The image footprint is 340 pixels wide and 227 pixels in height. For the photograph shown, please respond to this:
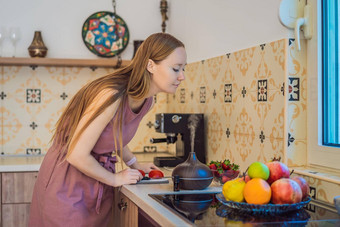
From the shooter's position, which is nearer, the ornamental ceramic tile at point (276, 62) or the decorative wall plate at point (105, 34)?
the ornamental ceramic tile at point (276, 62)

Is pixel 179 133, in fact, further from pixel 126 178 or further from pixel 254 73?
pixel 126 178

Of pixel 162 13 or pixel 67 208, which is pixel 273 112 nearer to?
pixel 67 208

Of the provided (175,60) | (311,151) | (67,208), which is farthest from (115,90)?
(311,151)

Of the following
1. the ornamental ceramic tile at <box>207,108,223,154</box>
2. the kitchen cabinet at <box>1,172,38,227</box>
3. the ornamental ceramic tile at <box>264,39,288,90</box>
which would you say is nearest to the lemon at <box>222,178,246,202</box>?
the ornamental ceramic tile at <box>264,39,288,90</box>

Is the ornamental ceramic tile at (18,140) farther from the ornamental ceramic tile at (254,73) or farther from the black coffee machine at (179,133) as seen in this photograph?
the ornamental ceramic tile at (254,73)

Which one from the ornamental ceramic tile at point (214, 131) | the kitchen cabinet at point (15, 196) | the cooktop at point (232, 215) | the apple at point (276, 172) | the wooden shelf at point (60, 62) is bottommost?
the kitchen cabinet at point (15, 196)

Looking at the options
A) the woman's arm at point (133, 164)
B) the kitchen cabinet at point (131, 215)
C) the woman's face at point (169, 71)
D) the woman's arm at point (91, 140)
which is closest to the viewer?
the kitchen cabinet at point (131, 215)

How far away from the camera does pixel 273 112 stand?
205 centimetres

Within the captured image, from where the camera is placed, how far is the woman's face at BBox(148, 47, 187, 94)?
192cm

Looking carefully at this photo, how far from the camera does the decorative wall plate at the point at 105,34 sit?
132 inches

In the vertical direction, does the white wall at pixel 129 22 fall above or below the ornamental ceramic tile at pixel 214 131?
above

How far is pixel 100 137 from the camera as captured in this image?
6.33ft

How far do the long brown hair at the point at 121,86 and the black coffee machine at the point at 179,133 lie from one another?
69 centimetres

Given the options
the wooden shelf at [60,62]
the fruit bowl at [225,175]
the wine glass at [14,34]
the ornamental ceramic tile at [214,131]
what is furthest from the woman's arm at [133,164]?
the wine glass at [14,34]
